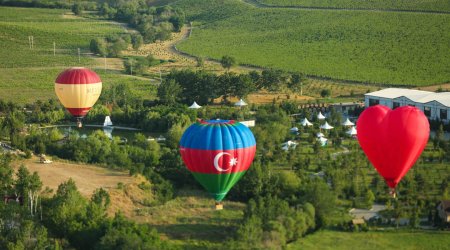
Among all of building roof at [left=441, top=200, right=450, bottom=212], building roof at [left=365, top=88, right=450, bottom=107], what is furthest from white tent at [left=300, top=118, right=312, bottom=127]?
building roof at [left=441, top=200, right=450, bottom=212]

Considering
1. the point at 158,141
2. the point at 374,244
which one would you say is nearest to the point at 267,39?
the point at 158,141

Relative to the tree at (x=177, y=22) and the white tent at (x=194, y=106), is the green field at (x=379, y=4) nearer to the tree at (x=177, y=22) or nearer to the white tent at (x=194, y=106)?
the tree at (x=177, y=22)

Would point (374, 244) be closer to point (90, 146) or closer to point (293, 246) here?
point (293, 246)

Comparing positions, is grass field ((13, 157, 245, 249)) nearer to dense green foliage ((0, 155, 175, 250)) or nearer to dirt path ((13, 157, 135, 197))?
dirt path ((13, 157, 135, 197))

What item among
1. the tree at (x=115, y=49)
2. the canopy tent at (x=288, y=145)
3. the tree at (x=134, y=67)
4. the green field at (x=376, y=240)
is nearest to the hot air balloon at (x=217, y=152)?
the green field at (x=376, y=240)

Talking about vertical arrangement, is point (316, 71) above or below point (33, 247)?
above

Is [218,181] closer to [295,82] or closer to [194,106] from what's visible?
[194,106]
